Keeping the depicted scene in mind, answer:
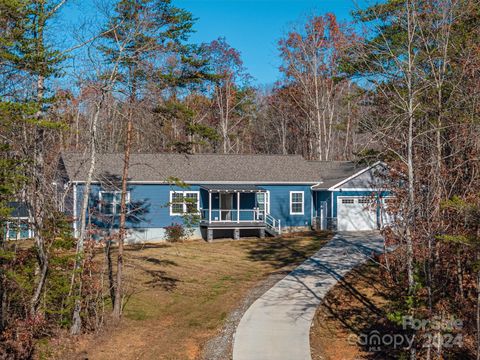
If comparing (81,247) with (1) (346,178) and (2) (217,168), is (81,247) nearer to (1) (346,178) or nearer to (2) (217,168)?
(2) (217,168)

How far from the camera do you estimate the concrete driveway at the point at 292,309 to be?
12086 mm

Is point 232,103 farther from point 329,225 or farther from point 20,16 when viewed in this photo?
point 20,16

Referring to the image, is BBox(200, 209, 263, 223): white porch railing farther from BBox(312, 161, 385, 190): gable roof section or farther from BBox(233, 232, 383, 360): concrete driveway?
BBox(233, 232, 383, 360): concrete driveway

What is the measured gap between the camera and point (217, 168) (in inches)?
1303

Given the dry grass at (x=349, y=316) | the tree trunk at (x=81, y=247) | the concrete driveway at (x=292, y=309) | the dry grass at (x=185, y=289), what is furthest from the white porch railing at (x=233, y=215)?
the tree trunk at (x=81, y=247)

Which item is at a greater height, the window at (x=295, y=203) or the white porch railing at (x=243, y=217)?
the window at (x=295, y=203)

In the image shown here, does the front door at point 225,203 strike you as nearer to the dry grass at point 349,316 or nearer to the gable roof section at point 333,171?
the gable roof section at point 333,171

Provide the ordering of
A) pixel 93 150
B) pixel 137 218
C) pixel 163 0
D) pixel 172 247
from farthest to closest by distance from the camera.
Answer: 1. pixel 137 218
2. pixel 172 247
3. pixel 163 0
4. pixel 93 150

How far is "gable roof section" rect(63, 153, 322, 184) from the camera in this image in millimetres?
30875

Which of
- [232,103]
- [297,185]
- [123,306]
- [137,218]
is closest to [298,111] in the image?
[232,103]

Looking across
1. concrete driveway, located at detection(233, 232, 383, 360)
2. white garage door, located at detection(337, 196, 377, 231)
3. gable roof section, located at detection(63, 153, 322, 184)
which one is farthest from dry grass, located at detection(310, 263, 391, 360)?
gable roof section, located at detection(63, 153, 322, 184)

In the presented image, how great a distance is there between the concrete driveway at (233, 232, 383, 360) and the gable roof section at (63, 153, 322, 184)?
29.7 feet

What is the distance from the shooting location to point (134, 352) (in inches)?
516

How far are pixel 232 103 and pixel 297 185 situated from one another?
2064cm
